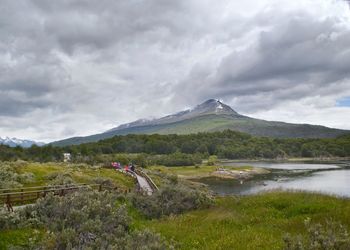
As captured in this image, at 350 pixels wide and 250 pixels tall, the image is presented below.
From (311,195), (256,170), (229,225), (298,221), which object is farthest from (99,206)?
(256,170)

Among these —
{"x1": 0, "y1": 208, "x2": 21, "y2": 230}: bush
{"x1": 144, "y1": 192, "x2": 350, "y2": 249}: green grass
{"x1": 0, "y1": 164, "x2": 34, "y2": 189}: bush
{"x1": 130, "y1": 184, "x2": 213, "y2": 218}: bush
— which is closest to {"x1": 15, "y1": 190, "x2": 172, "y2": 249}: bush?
{"x1": 0, "y1": 208, "x2": 21, "y2": 230}: bush

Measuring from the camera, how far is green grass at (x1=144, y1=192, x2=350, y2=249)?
15086 millimetres

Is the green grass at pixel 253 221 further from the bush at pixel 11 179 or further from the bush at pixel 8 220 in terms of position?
the bush at pixel 11 179

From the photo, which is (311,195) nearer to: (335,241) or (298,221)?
(298,221)

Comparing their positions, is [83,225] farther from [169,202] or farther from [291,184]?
[291,184]

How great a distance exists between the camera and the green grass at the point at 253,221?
49.5 feet

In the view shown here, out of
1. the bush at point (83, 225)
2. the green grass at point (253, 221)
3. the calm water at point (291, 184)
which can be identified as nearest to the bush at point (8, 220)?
the bush at point (83, 225)

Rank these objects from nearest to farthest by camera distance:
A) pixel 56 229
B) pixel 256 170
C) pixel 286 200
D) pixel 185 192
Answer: pixel 56 229
pixel 286 200
pixel 185 192
pixel 256 170

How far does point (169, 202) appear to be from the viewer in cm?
2605

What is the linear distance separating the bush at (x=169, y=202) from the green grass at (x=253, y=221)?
2.00 m

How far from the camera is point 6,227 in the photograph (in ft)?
58.4

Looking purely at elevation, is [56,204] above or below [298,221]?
above

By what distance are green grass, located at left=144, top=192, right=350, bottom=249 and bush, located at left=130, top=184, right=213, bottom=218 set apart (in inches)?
78.6

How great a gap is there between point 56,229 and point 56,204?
3.60m
